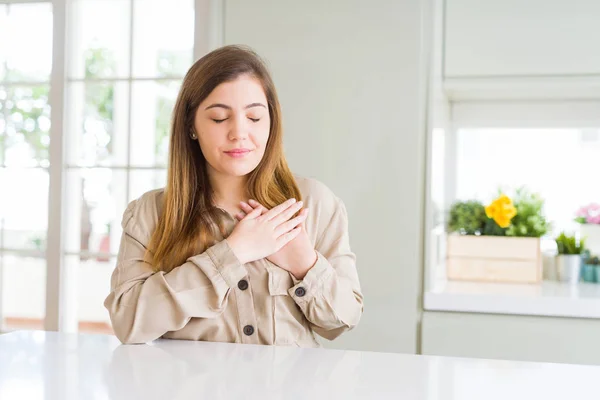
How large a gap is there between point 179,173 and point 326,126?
3.14ft

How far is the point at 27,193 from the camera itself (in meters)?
2.86

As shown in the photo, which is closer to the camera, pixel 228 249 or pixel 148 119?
pixel 228 249

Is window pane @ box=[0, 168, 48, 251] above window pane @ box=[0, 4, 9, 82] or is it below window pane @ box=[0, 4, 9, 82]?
below

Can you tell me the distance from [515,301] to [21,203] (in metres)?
1.99

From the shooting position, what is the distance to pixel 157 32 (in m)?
2.66

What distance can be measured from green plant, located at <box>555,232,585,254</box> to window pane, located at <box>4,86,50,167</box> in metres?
2.07

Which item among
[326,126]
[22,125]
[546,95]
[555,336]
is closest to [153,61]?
[22,125]

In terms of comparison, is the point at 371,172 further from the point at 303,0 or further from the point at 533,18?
the point at 533,18

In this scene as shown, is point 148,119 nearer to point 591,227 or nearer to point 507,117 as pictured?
point 507,117

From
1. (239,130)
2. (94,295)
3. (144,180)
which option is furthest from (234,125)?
(94,295)

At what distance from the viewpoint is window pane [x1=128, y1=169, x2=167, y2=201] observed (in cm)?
265

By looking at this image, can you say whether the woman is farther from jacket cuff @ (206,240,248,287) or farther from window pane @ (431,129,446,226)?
window pane @ (431,129,446,226)

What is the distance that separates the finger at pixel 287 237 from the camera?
1336mm

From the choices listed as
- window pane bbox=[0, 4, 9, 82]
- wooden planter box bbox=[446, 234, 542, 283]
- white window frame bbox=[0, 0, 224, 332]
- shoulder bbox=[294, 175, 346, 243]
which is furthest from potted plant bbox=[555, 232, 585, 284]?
window pane bbox=[0, 4, 9, 82]
